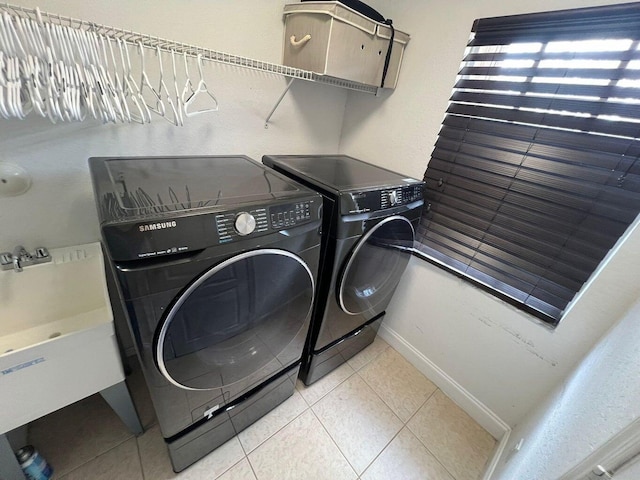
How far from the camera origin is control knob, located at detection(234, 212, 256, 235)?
0.71m

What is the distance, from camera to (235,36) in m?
1.17

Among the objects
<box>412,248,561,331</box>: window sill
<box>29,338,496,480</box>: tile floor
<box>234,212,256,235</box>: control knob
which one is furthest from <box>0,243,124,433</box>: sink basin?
<box>412,248,561,331</box>: window sill

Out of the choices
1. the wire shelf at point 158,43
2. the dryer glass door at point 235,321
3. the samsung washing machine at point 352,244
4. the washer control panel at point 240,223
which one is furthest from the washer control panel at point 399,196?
the wire shelf at point 158,43

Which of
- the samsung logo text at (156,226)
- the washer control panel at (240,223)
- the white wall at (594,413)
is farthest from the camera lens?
the washer control panel at (240,223)

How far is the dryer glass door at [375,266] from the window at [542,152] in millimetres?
326

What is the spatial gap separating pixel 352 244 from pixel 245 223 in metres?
0.48

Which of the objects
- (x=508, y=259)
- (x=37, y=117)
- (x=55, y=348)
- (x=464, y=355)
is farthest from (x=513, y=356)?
(x=37, y=117)

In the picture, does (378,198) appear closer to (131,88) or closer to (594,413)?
(594,413)

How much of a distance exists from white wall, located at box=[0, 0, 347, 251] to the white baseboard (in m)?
1.58

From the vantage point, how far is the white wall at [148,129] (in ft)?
3.02

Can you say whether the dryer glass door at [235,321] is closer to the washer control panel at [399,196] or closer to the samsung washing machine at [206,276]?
the samsung washing machine at [206,276]

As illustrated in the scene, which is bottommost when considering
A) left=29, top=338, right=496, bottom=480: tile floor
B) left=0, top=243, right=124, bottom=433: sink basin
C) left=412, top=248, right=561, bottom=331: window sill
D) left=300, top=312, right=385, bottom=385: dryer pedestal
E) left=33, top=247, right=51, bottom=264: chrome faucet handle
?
Answer: left=29, top=338, right=496, bottom=480: tile floor

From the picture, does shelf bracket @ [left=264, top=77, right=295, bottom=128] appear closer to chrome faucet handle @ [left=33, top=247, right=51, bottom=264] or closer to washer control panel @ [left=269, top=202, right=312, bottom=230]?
washer control panel @ [left=269, top=202, right=312, bottom=230]

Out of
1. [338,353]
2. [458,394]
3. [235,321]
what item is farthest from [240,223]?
[458,394]
